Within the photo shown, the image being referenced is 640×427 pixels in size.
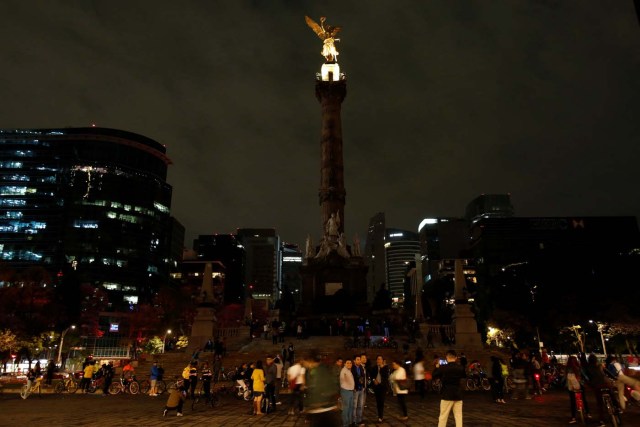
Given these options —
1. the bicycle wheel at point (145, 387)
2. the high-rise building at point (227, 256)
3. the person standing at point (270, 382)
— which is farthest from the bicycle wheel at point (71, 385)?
the high-rise building at point (227, 256)

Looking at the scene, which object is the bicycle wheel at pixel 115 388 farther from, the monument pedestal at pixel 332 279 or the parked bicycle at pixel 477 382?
the monument pedestal at pixel 332 279

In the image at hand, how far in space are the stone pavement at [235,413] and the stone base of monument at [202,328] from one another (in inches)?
457

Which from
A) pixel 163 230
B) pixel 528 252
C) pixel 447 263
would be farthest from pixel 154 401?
pixel 447 263

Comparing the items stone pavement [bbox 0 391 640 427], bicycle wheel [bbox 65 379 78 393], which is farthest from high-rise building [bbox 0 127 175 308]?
stone pavement [bbox 0 391 640 427]

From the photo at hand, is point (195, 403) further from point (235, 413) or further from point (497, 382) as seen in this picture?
point (497, 382)

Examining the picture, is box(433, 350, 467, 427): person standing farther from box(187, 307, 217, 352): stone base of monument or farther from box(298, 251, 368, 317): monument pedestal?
box(298, 251, 368, 317): monument pedestal

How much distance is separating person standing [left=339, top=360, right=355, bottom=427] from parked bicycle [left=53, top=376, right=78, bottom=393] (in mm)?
18975

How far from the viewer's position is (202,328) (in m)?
33.0

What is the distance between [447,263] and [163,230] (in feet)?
248

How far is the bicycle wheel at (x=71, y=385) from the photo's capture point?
25.1 meters

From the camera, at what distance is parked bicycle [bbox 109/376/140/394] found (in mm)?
23245

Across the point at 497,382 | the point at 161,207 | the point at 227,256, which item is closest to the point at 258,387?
the point at 497,382

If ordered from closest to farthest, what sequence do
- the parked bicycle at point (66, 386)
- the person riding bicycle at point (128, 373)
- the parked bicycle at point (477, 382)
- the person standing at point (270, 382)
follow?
the person standing at point (270, 382) → the parked bicycle at point (477, 382) → the person riding bicycle at point (128, 373) → the parked bicycle at point (66, 386)

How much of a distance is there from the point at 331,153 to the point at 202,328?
2831 cm
